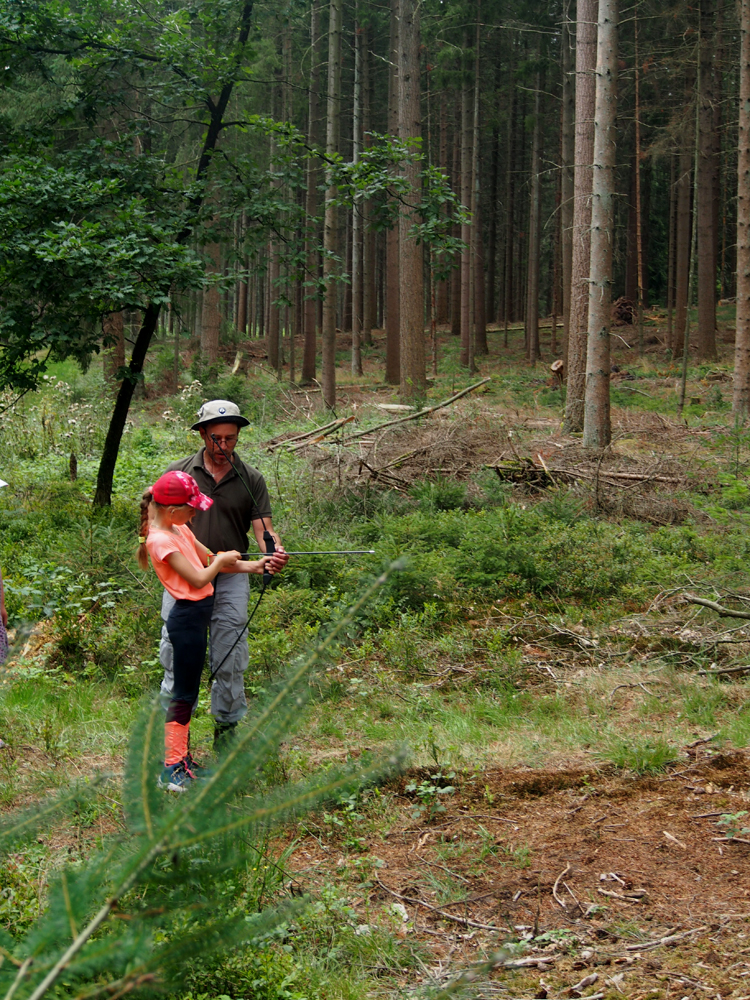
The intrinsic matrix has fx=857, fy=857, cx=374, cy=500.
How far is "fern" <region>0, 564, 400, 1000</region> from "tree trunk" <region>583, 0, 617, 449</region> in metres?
11.6

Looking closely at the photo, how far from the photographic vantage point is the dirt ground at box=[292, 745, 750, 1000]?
3092 mm

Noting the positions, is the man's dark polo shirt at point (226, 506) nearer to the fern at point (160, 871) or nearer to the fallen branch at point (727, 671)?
the fallen branch at point (727, 671)

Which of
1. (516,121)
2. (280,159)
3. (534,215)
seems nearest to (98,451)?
(280,159)

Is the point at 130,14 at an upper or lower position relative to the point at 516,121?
lower

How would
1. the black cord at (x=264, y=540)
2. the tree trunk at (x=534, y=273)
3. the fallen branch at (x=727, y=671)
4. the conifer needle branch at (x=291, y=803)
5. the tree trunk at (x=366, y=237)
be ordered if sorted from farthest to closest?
the tree trunk at (x=366, y=237), the tree trunk at (x=534, y=273), the fallen branch at (x=727, y=671), the black cord at (x=264, y=540), the conifer needle branch at (x=291, y=803)

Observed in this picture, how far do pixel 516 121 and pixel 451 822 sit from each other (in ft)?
123

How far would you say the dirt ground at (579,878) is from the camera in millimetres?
3092

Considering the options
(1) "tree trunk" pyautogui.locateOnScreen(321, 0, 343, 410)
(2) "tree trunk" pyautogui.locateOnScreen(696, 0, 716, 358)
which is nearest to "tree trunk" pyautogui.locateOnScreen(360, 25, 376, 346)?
(1) "tree trunk" pyautogui.locateOnScreen(321, 0, 343, 410)

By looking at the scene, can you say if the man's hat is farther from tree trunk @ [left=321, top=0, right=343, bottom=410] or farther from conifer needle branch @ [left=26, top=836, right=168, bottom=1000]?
tree trunk @ [left=321, top=0, right=343, bottom=410]

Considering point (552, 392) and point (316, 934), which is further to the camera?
point (552, 392)

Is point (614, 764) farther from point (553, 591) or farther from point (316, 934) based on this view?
point (553, 591)

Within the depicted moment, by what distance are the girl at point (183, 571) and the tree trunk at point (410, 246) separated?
40.6ft

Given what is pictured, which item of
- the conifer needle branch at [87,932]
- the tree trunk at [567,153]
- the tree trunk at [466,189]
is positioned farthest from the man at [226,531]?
the tree trunk at [466,189]

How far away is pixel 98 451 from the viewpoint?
1503cm
